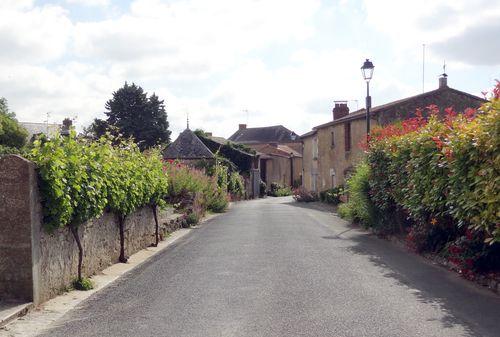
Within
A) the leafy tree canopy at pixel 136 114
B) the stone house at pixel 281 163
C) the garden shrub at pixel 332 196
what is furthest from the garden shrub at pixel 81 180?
the stone house at pixel 281 163

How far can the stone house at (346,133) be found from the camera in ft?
104

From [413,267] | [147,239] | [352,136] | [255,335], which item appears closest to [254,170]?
[352,136]

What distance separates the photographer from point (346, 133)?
120 feet

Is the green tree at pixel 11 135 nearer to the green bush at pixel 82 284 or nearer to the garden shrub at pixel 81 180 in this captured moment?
the garden shrub at pixel 81 180

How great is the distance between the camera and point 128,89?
56.0 meters

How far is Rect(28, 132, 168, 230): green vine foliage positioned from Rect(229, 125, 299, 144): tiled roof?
86577 millimetres

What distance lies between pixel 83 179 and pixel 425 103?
26668 mm

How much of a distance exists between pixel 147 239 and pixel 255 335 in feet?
28.9

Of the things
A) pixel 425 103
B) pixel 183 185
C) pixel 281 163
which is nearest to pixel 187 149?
pixel 425 103

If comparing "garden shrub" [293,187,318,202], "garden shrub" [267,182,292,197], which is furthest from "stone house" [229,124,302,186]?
"garden shrub" [293,187,318,202]

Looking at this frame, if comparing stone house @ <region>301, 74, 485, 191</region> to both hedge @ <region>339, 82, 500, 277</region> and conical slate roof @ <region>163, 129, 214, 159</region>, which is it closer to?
hedge @ <region>339, 82, 500, 277</region>

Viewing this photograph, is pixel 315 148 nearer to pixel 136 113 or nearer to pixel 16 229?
pixel 136 113

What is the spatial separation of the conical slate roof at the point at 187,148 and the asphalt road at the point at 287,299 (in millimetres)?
34678

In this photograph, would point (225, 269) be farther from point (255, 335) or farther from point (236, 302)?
point (255, 335)
